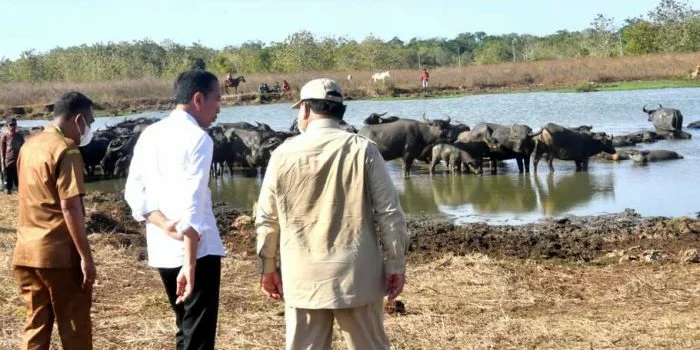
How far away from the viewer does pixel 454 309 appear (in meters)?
8.34

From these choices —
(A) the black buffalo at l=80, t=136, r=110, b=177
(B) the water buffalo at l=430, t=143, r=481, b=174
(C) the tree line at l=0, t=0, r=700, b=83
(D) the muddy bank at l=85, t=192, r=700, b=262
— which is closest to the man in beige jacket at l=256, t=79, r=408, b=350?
(D) the muddy bank at l=85, t=192, r=700, b=262

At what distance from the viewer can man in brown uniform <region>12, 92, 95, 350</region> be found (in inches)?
216

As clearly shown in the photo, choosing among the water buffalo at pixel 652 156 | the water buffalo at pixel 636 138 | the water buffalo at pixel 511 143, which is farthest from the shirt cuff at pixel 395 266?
the water buffalo at pixel 636 138

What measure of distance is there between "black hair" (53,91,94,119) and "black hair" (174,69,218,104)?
2.47 ft

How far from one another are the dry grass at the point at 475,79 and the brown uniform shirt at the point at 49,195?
52.7m

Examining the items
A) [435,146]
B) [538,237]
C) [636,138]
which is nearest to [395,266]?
[538,237]

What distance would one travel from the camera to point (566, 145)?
22.9 metres

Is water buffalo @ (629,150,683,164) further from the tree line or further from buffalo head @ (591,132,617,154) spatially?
the tree line

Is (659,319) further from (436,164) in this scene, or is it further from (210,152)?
(436,164)

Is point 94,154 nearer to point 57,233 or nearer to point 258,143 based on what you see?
point 258,143

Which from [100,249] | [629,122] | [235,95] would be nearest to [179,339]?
[100,249]

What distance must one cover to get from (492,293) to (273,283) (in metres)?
4.51

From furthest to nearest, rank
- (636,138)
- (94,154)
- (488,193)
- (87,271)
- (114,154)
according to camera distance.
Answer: (636,138)
(114,154)
(94,154)
(488,193)
(87,271)

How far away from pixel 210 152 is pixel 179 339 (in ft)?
3.77
